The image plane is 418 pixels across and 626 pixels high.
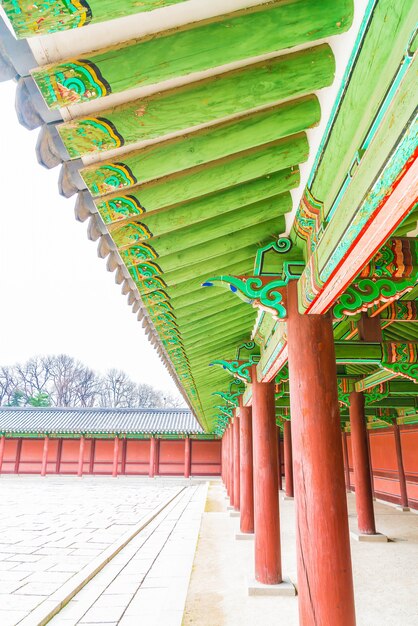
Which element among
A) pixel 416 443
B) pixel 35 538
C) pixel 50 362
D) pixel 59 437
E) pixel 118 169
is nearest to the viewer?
pixel 118 169

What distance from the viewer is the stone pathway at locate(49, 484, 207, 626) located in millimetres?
4852

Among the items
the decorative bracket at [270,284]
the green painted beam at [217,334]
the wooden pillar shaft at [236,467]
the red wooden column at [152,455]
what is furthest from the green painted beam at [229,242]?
the red wooden column at [152,455]

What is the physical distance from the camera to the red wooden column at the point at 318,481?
2.92 m

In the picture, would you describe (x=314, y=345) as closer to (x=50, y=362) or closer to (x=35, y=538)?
(x=35, y=538)

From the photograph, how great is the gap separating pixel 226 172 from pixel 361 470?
8.42 meters

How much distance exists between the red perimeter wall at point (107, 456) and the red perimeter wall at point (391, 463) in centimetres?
1538

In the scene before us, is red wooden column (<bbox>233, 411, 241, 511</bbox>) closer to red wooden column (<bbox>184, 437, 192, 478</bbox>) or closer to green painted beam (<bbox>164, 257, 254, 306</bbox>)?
green painted beam (<bbox>164, 257, 254, 306</bbox>)

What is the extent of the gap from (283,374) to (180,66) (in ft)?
20.9

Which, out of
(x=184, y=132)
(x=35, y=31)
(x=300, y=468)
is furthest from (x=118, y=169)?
(x=300, y=468)

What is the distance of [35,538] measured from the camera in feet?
33.2

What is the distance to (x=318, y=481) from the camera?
122 inches

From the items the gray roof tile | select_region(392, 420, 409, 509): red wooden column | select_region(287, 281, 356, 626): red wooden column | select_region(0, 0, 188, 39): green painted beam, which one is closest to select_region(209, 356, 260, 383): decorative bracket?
select_region(287, 281, 356, 626): red wooden column

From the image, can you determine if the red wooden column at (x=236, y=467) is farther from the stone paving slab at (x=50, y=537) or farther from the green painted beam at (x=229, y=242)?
the green painted beam at (x=229, y=242)

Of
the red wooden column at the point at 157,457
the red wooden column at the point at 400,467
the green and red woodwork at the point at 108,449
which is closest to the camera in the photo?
the red wooden column at the point at 400,467
